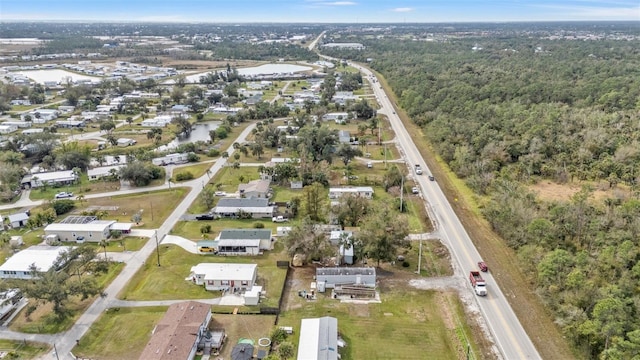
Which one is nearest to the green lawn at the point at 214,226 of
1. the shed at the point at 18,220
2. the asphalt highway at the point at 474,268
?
the shed at the point at 18,220

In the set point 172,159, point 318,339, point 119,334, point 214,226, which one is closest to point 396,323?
point 318,339

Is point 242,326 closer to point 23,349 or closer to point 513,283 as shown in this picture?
point 23,349

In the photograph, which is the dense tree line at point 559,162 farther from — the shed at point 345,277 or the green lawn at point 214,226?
the green lawn at point 214,226

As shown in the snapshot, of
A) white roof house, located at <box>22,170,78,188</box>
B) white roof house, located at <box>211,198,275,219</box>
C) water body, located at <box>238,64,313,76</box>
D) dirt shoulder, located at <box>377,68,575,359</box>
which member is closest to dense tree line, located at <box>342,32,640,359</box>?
dirt shoulder, located at <box>377,68,575,359</box>

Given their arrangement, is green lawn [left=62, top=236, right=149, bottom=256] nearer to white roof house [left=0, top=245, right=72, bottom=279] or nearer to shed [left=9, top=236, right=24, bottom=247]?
white roof house [left=0, top=245, right=72, bottom=279]

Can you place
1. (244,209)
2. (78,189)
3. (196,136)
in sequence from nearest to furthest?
(244,209)
(78,189)
(196,136)
